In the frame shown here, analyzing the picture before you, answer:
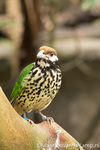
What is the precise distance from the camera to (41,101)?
7.72ft

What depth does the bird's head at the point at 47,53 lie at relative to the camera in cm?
199

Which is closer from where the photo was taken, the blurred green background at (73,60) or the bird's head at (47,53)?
the bird's head at (47,53)

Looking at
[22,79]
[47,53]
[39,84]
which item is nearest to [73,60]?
[22,79]

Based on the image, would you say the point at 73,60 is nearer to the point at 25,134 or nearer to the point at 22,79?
the point at 22,79

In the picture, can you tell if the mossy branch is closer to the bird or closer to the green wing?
the bird

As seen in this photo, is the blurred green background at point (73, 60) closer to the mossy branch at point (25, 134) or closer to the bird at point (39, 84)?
the bird at point (39, 84)

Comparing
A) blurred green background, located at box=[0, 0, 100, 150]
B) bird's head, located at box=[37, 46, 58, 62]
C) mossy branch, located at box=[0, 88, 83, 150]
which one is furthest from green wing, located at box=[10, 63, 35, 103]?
blurred green background, located at box=[0, 0, 100, 150]

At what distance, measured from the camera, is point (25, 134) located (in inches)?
80.3

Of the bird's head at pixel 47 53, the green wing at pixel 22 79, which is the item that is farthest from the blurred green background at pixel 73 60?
the bird's head at pixel 47 53

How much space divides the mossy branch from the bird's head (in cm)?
35

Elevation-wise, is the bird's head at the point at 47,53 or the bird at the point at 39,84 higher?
the bird's head at the point at 47,53

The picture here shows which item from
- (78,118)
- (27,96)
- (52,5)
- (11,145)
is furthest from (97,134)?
(11,145)

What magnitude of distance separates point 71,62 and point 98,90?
95cm

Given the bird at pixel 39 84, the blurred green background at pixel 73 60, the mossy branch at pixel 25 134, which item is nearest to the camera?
the mossy branch at pixel 25 134
